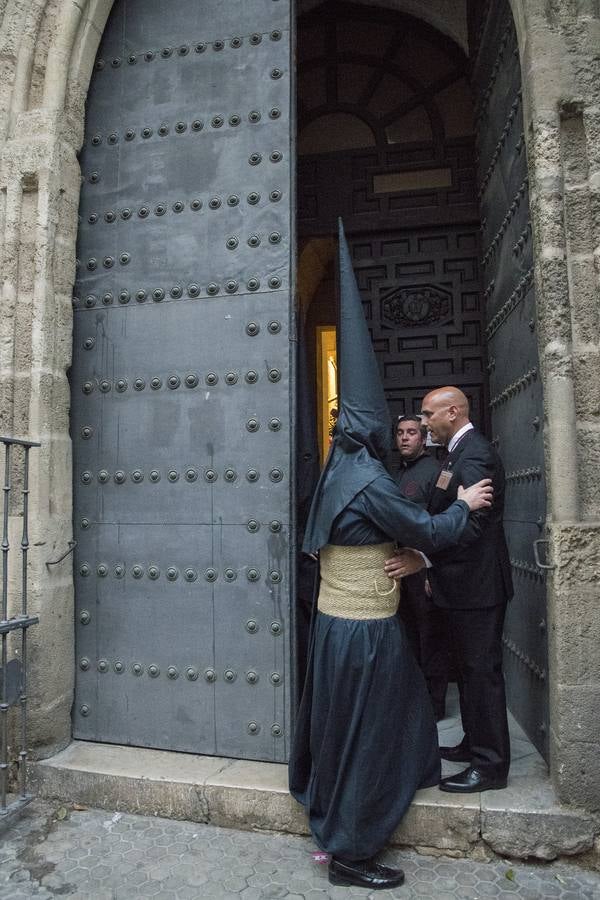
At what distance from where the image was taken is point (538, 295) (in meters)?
2.85

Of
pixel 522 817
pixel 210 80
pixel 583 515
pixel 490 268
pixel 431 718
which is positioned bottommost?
pixel 522 817

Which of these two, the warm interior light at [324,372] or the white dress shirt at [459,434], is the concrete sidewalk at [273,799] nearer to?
the white dress shirt at [459,434]

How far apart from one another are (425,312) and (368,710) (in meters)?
2.78

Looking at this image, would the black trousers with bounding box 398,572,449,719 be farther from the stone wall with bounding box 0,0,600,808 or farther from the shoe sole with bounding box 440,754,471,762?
the stone wall with bounding box 0,0,600,808

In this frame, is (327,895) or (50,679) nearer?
(327,895)

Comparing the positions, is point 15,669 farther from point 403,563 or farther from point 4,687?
point 403,563

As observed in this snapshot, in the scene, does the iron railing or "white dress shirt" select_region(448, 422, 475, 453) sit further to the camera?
"white dress shirt" select_region(448, 422, 475, 453)

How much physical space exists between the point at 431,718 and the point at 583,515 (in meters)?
1.02

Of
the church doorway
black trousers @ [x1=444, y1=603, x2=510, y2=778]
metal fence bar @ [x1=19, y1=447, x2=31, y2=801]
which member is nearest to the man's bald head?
the church doorway

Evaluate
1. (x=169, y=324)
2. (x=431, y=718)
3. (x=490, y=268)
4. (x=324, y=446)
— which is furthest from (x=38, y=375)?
(x=324, y=446)

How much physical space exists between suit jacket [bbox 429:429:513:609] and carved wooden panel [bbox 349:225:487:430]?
1.53 metres

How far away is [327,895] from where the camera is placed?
2395 millimetres

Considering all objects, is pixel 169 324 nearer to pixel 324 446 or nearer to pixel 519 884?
pixel 519 884

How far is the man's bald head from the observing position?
3.03 m
